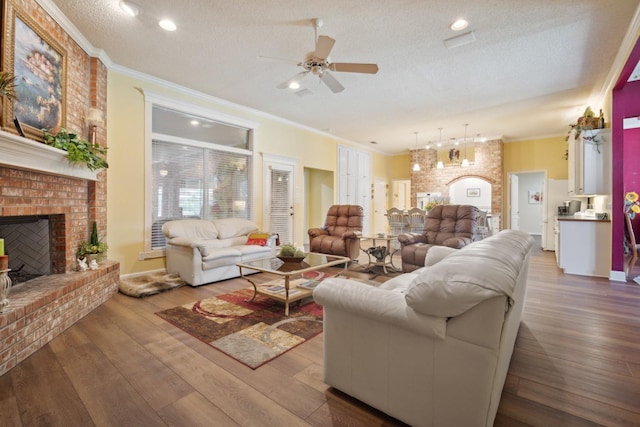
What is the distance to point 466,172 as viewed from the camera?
336 inches

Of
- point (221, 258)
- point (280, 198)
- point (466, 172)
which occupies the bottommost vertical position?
point (221, 258)

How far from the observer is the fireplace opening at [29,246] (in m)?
2.87

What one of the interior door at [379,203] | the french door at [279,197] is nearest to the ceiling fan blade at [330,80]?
the french door at [279,197]

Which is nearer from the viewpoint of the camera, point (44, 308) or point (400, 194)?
point (44, 308)

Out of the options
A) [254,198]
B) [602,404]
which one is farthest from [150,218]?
[602,404]

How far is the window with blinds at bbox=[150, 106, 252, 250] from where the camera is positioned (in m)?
4.50

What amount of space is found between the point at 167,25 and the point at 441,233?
4.41 meters

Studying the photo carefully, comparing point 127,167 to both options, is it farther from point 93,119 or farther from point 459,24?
point 459,24

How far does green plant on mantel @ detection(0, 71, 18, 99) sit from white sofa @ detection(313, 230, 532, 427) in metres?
2.79

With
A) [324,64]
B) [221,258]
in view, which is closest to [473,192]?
[324,64]

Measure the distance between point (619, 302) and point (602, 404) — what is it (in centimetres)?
243

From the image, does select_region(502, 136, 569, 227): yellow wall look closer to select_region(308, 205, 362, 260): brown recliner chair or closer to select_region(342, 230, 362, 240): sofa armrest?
select_region(308, 205, 362, 260): brown recliner chair

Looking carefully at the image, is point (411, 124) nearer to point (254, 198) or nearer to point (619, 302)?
point (254, 198)

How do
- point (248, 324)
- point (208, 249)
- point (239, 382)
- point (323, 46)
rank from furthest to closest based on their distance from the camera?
point (208, 249) < point (323, 46) < point (248, 324) < point (239, 382)
